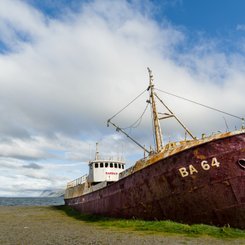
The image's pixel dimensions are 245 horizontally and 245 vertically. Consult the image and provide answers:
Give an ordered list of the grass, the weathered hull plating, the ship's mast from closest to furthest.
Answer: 1. the grass
2. the weathered hull plating
3. the ship's mast

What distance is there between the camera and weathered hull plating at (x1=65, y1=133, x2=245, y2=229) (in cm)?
1414

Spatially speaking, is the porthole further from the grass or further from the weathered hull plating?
the grass

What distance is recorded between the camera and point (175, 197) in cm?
1535

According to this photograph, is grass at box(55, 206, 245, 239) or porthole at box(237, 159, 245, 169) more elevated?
porthole at box(237, 159, 245, 169)

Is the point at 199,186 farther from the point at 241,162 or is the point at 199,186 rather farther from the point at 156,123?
the point at 156,123

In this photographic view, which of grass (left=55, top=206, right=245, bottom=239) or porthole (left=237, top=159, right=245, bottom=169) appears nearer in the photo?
grass (left=55, top=206, right=245, bottom=239)

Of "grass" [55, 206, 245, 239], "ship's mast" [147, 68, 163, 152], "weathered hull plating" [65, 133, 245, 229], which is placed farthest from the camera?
"ship's mast" [147, 68, 163, 152]

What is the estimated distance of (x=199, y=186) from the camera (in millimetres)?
14664

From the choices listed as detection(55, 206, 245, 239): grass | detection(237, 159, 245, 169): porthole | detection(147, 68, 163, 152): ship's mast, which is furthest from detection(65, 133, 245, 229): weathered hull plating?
detection(147, 68, 163, 152): ship's mast

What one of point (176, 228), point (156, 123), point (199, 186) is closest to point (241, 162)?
point (199, 186)

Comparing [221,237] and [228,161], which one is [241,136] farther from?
[221,237]

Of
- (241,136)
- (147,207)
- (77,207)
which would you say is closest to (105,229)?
(147,207)


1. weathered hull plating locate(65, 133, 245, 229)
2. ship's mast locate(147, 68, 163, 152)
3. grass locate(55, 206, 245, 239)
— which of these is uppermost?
ship's mast locate(147, 68, 163, 152)

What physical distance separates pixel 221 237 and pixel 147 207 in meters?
4.63
